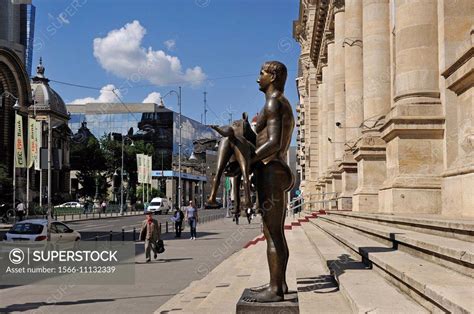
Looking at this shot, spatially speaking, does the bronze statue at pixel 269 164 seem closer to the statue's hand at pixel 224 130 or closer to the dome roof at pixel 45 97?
the statue's hand at pixel 224 130

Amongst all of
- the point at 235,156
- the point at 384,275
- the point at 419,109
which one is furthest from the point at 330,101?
the point at 235,156

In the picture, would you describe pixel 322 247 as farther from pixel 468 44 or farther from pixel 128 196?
pixel 128 196

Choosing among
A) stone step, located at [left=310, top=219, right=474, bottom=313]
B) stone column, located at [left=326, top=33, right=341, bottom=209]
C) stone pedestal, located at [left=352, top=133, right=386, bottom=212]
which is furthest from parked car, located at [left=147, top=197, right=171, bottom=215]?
stone step, located at [left=310, top=219, right=474, bottom=313]

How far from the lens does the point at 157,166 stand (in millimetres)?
114062

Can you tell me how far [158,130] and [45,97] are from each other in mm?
36292

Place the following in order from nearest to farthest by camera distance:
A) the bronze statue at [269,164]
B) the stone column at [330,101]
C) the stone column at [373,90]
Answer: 1. the bronze statue at [269,164]
2. the stone column at [373,90]
3. the stone column at [330,101]

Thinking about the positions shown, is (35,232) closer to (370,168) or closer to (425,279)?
(370,168)

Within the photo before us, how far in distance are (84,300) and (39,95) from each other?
255 feet

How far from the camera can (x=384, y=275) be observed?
652 centimetres

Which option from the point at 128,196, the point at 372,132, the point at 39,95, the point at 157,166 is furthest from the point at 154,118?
the point at 372,132

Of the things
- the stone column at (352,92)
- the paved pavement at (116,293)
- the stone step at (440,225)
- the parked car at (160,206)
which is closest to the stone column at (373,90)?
the stone column at (352,92)

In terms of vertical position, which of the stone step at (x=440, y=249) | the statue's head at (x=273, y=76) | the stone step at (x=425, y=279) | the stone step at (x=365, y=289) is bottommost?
the stone step at (x=365, y=289)

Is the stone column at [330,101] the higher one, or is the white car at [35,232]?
the stone column at [330,101]

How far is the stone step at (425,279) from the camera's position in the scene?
4.11 m
